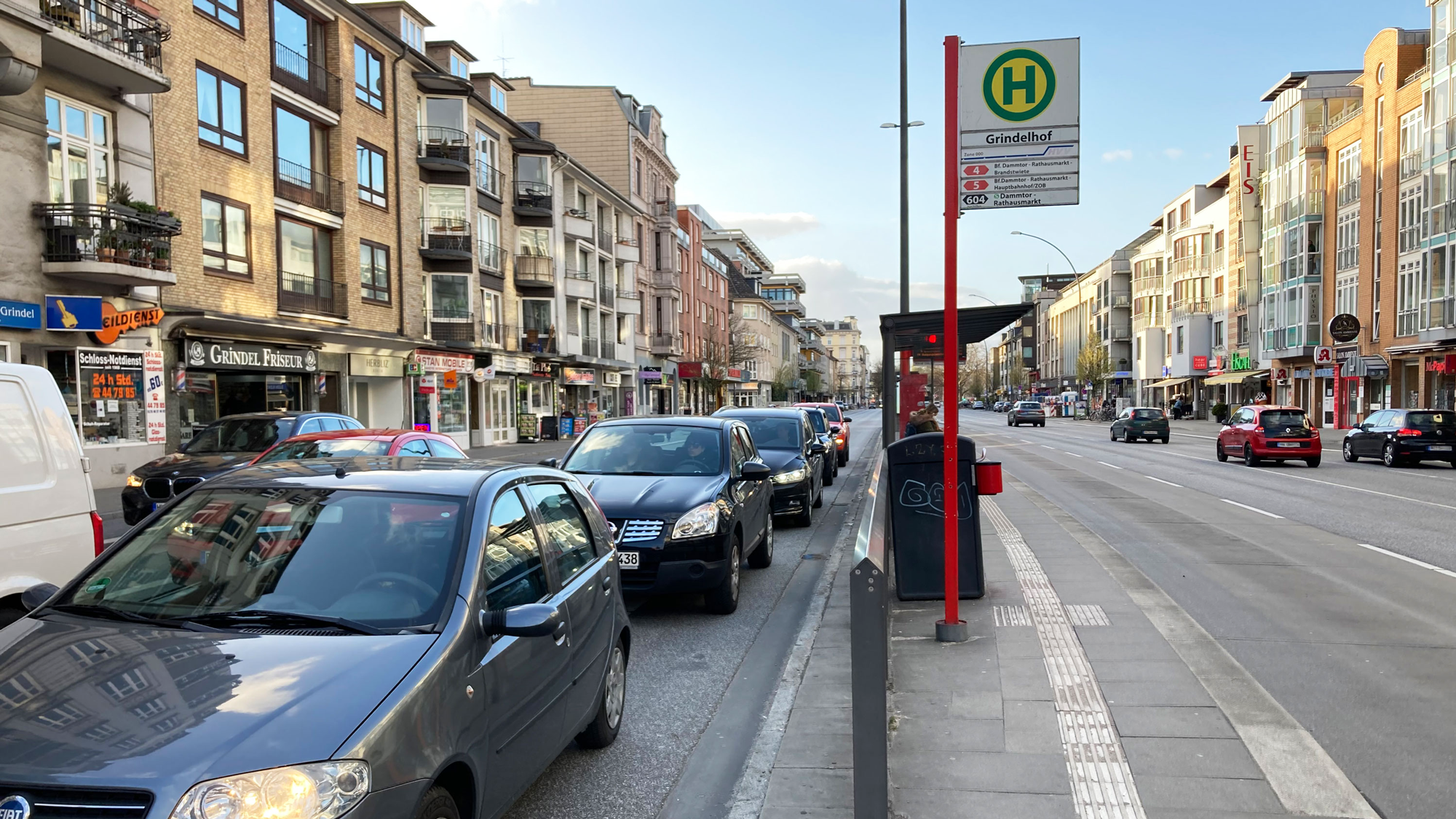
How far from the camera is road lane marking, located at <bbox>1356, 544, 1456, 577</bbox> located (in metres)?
8.67

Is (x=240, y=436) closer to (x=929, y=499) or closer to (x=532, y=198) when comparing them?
(x=929, y=499)

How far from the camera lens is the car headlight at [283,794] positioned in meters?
2.21

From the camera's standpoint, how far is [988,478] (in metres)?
6.60

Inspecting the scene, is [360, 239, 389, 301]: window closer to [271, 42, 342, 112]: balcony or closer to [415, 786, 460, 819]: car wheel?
[271, 42, 342, 112]: balcony

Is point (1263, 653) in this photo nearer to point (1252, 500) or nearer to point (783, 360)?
point (1252, 500)

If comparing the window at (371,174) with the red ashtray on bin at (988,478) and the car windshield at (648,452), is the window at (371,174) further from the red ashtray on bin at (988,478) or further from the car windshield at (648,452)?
the red ashtray on bin at (988,478)

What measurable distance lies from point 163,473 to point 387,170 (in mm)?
20797

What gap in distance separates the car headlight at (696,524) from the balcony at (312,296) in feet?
67.6

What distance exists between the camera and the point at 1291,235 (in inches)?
1879

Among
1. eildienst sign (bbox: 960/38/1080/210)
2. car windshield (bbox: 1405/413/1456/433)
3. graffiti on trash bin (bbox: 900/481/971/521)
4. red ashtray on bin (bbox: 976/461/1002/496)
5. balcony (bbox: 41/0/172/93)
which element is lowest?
car windshield (bbox: 1405/413/1456/433)

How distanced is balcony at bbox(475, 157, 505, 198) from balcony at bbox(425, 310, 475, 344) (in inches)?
182

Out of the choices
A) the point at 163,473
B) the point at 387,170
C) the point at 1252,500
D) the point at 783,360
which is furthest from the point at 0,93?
the point at 783,360

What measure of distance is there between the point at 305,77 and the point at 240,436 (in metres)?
17.0

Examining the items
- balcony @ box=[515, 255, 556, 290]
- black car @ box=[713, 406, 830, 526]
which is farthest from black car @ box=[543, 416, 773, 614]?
balcony @ box=[515, 255, 556, 290]
